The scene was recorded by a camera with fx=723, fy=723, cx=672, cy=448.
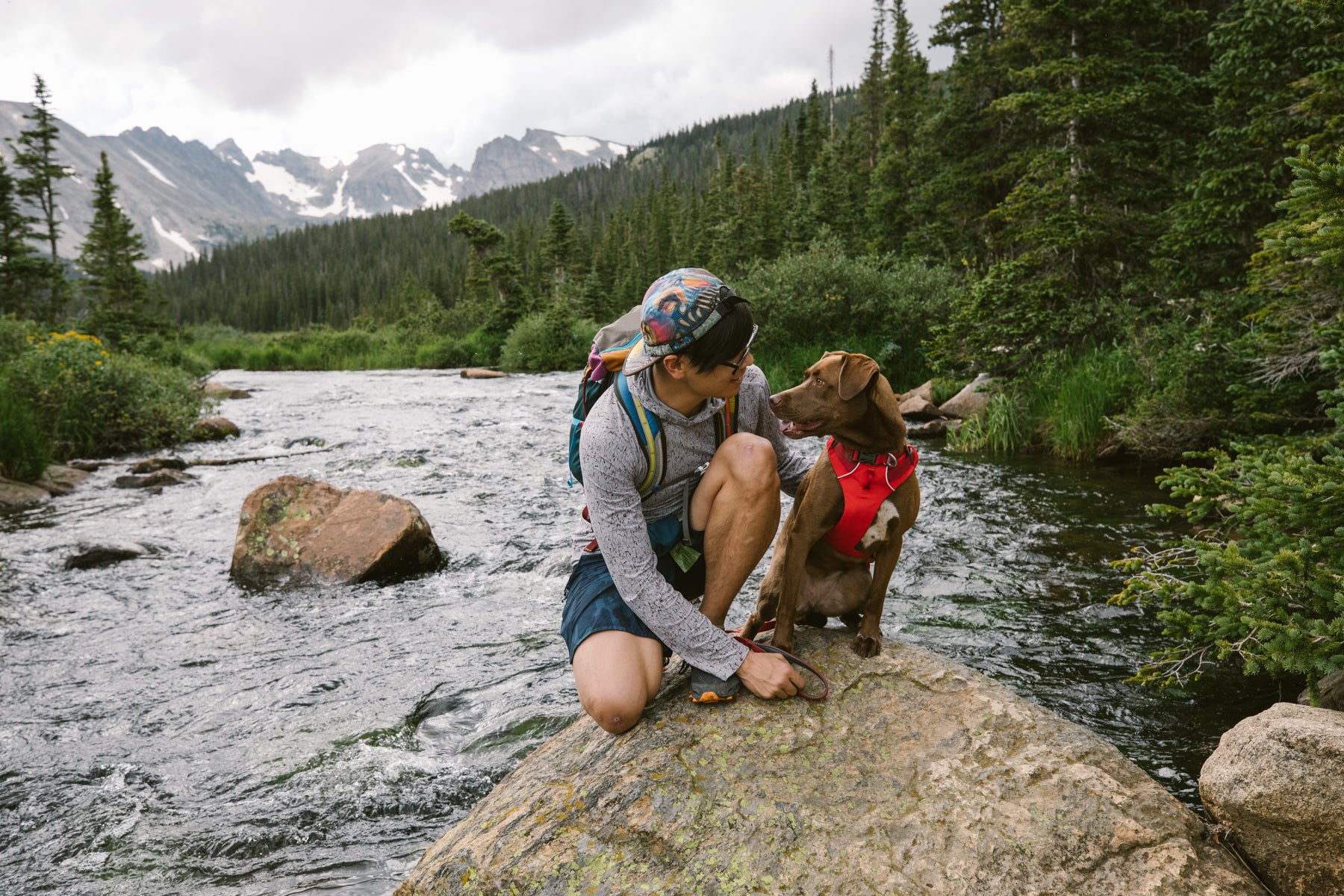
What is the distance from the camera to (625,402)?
114 inches

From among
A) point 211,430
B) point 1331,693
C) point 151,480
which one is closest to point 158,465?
point 151,480

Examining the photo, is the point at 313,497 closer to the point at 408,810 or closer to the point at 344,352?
the point at 408,810

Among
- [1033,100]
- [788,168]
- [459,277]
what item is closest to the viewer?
[1033,100]

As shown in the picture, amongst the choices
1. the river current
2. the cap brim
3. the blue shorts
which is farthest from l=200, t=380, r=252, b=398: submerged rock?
the cap brim

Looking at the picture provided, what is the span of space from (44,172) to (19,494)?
3393cm

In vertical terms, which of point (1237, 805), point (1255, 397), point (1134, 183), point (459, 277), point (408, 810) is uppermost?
point (459, 277)

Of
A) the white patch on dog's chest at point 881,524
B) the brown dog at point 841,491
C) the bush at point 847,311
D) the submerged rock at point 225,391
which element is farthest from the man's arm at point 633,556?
the submerged rock at point 225,391

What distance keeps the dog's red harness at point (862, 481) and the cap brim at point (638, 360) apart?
3.00ft

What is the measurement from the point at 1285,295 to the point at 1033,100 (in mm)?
6998

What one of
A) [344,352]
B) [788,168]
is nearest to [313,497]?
[344,352]

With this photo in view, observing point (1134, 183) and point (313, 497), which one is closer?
point (313, 497)

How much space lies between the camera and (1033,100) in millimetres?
11320

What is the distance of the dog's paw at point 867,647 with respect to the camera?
3.15 meters

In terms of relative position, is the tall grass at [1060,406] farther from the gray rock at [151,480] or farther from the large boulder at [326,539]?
the gray rock at [151,480]
